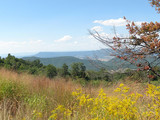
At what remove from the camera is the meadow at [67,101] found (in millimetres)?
2410

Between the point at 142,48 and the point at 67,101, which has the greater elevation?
the point at 142,48

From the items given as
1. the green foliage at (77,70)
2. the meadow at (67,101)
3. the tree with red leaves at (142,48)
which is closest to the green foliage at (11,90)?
the meadow at (67,101)

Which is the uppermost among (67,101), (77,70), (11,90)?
(11,90)

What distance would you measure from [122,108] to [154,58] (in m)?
1.37

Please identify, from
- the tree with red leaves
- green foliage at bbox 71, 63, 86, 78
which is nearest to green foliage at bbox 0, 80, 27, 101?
the tree with red leaves

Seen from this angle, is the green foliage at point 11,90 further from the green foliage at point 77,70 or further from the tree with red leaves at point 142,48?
the green foliage at point 77,70

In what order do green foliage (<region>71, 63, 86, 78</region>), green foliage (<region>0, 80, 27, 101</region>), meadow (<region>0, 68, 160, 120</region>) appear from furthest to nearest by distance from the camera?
green foliage (<region>71, 63, 86, 78</region>) → green foliage (<region>0, 80, 27, 101</region>) → meadow (<region>0, 68, 160, 120</region>)

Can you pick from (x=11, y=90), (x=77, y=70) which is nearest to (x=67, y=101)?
(x=11, y=90)

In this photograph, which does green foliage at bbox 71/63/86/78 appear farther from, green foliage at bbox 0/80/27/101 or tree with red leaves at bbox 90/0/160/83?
tree with red leaves at bbox 90/0/160/83

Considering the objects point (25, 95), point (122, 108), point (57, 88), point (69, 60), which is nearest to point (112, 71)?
point (122, 108)

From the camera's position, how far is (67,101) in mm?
3785

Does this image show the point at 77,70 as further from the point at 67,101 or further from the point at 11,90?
the point at 67,101

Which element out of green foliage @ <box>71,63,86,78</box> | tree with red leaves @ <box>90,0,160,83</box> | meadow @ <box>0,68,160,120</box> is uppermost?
tree with red leaves @ <box>90,0,160,83</box>

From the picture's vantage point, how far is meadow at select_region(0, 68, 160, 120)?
2410 millimetres
